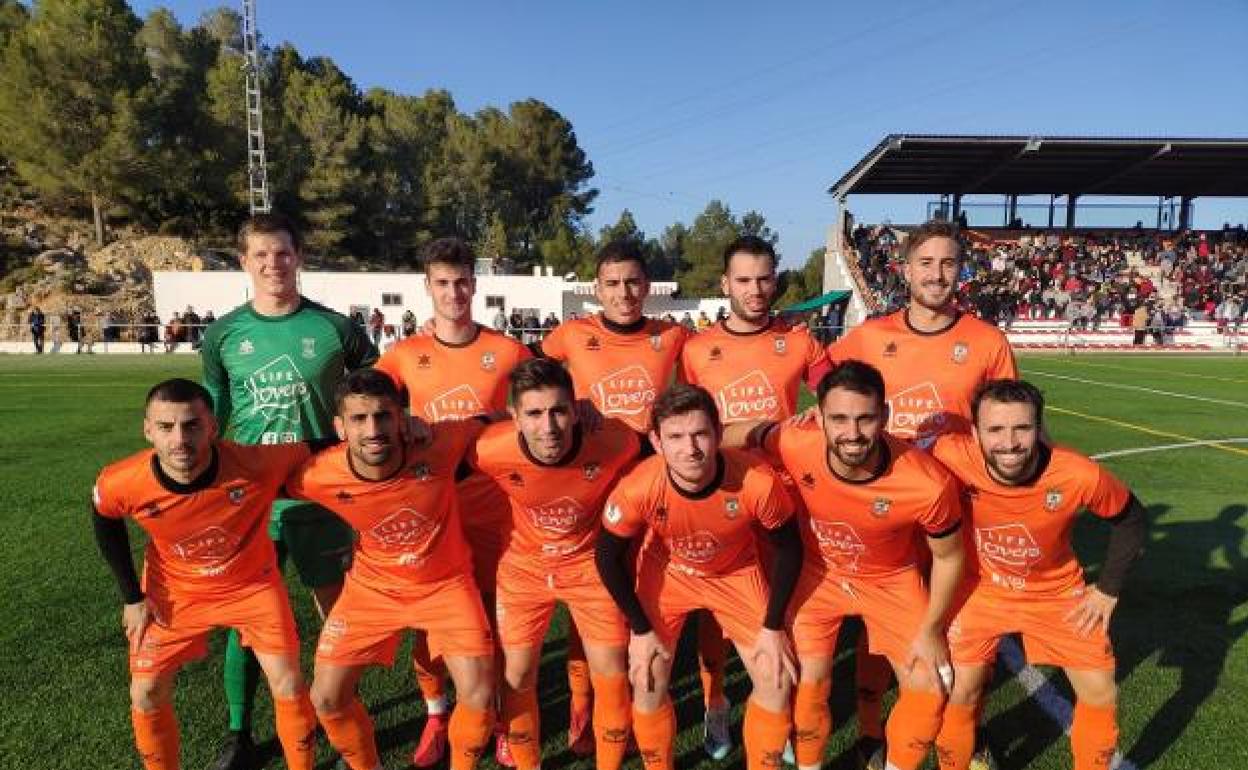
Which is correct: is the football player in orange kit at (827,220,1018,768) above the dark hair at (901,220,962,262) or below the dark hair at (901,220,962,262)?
below

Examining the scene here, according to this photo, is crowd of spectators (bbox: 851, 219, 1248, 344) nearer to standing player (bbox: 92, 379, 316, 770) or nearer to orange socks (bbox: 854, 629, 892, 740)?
orange socks (bbox: 854, 629, 892, 740)

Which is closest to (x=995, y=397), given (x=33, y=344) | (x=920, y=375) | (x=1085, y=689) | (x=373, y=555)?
(x=920, y=375)

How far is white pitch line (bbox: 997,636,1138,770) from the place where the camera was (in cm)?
317

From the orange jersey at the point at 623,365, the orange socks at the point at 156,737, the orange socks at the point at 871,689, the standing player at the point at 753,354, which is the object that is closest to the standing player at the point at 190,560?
the orange socks at the point at 156,737

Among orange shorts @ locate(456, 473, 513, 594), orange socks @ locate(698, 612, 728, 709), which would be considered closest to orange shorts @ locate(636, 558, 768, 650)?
orange socks @ locate(698, 612, 728, 709)

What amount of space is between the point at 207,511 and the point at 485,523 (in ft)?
3.81

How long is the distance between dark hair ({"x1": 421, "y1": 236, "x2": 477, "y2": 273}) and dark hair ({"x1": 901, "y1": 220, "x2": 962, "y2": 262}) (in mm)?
2026

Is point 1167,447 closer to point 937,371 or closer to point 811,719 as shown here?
point 937,371

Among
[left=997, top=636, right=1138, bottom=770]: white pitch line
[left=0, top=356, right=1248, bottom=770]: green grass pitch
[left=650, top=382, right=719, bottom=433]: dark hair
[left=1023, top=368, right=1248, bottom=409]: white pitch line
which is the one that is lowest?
[left=997, top=636, right=1138, bottom=770]: white pitch line

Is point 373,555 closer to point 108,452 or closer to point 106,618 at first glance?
point 106,618

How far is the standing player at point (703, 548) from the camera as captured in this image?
2840mm

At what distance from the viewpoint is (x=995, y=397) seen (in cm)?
275

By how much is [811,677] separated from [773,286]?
1.82 m

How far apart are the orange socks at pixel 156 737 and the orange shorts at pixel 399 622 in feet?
2.04
